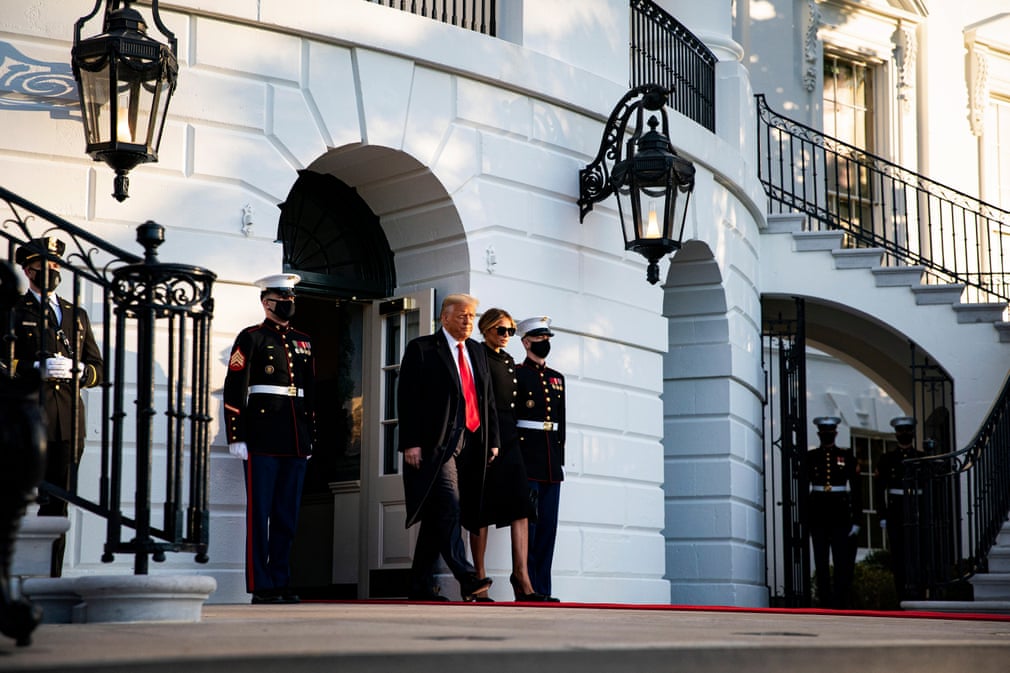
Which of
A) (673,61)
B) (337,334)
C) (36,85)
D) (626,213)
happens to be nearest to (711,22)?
(673,61)

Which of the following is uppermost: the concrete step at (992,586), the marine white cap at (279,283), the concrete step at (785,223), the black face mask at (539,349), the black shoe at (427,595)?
the concrete step at (785,223)

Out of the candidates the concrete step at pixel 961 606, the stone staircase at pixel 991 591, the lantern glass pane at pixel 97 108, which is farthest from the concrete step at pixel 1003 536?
the lantern glass pane at pixel 97 108

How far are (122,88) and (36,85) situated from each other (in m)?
0.63

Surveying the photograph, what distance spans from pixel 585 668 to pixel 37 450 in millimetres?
1498

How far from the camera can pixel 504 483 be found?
883 cm

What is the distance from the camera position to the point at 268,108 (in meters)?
8.85

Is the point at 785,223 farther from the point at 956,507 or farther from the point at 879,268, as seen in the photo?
the point at 956,507

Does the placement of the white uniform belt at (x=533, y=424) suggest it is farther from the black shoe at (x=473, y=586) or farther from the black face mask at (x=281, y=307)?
the black face mask at (x=281, y=307)

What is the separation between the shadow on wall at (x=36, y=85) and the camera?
814 cm

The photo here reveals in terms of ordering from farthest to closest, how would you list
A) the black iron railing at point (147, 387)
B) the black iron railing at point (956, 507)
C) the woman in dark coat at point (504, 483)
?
the black iron railing at point (956, 507)
the woman in dark coat at point (504, 483)
the black iron railing at point (147, 387)

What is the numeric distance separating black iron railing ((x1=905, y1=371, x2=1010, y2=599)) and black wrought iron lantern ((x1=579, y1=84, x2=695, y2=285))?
2.93 meters

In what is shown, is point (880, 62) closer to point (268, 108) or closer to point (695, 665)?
point (268, 108)

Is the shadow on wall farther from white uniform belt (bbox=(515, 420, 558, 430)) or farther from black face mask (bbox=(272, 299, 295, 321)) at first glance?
white uniform belt (bbox=(515, 420, 558, 430))

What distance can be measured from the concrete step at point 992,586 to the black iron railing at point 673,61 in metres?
4.39
